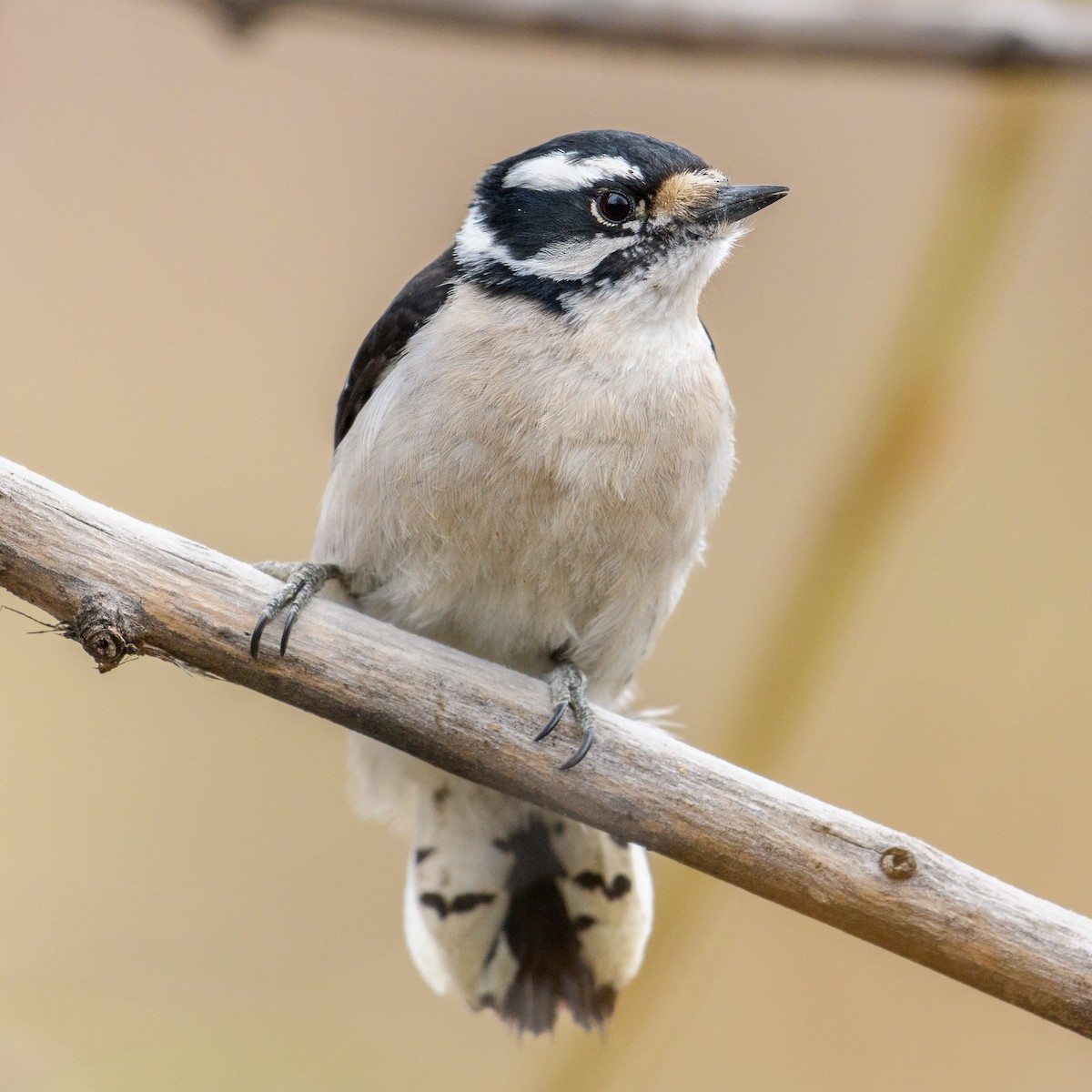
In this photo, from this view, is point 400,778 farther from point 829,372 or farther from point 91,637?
point 829,372

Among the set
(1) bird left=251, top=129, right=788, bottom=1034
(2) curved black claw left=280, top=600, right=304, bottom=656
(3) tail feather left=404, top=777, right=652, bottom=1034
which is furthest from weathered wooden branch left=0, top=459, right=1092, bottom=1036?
(3) tail feather left=404, top=777, right=652, bottom=1034

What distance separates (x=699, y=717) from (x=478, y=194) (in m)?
1.90

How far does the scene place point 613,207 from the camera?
3525 millimetres

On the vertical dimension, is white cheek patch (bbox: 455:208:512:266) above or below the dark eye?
below

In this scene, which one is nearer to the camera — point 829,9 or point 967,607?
point 829,9

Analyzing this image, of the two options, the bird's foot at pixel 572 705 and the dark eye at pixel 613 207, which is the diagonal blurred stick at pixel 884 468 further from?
the dark eye at pixel 613 207

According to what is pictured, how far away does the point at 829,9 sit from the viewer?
3.16m

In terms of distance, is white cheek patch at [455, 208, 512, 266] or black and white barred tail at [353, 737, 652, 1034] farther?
black and white barred tail at [353, 737, 652, 1034]

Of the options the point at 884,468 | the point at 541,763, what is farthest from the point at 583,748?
the point at 884,468

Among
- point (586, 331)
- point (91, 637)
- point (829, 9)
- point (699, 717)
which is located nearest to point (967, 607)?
point (699, 717)

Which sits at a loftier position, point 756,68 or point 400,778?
point 756,68

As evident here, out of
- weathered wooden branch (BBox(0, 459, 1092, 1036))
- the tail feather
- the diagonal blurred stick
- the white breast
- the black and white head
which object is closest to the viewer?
weathered wooden branch (BBox(0, 459, 1092, 1036))

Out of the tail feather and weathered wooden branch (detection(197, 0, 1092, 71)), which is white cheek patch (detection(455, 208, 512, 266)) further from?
the tail feather

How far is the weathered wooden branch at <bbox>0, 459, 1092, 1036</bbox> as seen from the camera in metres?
2.64
